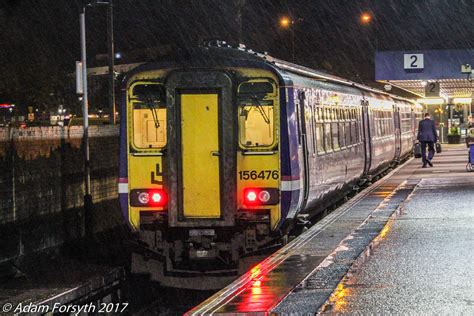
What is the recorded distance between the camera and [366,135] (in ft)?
71.2

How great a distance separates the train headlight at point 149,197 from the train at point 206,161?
1 centimetres

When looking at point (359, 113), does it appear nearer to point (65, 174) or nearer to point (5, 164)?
point (65, 174)

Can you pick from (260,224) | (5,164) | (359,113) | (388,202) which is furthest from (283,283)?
(359,113)

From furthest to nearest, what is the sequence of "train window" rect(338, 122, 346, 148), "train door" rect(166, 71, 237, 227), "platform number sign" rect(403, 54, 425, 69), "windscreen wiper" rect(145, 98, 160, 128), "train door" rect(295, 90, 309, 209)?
"platform number sign" rect(403, 54, 425, 69) < "train window" rect(338, 122, 346, 148) < "train door" rect(295, 90, 309, 209) < "windscreen wiper" rect(145, 98, 160, 128) < "train door" rect(166, 71, 237, 227)

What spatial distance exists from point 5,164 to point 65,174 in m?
2.70

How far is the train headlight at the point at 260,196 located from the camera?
11.5 metres

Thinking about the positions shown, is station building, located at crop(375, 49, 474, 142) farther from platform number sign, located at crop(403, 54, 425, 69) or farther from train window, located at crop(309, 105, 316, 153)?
train window, located at crop(309, 105, 316, 153)

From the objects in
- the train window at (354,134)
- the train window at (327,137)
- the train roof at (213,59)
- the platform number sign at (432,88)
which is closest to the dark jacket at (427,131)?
the train window at (354,134)

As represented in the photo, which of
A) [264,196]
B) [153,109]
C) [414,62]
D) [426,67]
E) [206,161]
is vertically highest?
[414,62]

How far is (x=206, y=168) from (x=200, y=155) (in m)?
0.17

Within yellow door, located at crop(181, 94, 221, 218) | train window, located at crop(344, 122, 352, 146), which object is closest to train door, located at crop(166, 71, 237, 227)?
yellow door, located at crop(181, 94, 221, 218)

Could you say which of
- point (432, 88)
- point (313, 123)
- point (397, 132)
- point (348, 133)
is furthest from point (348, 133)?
point (432, 88)

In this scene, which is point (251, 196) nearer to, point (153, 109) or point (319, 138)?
point (153, 109)

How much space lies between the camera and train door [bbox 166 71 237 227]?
37.7 ft
